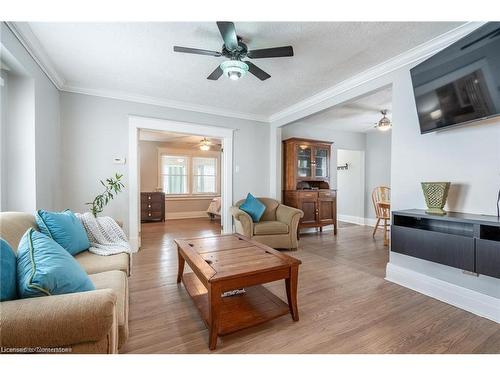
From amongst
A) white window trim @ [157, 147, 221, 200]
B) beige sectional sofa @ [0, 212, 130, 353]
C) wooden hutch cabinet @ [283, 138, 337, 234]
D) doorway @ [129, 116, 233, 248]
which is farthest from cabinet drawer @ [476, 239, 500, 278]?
white window trim @ [157, 147, 221, 200]

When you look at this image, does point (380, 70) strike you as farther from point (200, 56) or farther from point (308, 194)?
point (308, 194)

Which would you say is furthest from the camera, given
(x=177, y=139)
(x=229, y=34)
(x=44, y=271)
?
(x=177, y=139)

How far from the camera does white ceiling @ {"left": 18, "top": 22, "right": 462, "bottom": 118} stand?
1972 millimetres

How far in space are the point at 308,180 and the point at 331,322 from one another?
131 inches

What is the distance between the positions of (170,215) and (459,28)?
6898mm

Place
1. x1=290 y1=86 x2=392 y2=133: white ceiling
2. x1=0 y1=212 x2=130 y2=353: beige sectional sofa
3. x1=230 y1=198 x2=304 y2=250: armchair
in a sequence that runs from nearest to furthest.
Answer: x1=0 y1=212 x2=130 y2=353: beige sectional sofa
x1=230 y1=198 x2=304 y2=250: armchair
x1=290 y1=86 x2=392 y2=133: white ceiling

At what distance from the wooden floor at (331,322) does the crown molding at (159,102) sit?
254 centimetres

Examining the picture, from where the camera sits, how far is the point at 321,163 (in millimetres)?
4938

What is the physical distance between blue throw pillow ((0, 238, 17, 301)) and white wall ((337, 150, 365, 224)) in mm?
6340

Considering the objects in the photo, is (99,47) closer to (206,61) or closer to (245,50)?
(206,61)

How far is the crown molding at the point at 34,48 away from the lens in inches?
74.4

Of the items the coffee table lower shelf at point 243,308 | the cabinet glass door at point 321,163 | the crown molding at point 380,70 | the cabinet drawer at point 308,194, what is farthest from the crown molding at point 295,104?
the coffee table lower shelf at point 243,308

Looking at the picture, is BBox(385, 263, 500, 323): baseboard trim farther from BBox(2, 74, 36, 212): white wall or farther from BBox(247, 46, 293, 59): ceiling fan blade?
BBox(2, 74, 36, 212): white wall

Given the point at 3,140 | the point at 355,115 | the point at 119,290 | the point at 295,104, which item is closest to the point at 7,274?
the point at 119,290
